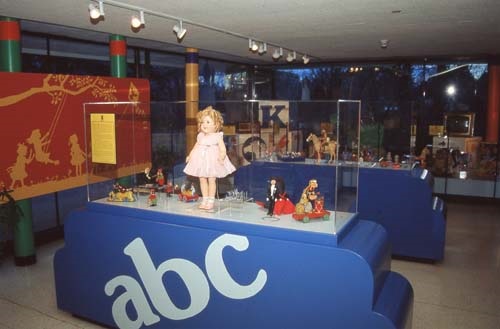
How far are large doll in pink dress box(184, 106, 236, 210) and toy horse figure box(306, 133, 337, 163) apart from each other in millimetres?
1041

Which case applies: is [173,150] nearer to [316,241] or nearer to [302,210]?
[302,210]

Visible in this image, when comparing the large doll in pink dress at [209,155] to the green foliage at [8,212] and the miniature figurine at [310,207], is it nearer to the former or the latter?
the miniature figurine at [310,207]

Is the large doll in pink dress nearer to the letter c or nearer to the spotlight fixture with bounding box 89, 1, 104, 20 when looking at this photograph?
the letter c

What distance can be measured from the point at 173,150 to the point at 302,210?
180cm

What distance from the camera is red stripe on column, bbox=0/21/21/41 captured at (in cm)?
502

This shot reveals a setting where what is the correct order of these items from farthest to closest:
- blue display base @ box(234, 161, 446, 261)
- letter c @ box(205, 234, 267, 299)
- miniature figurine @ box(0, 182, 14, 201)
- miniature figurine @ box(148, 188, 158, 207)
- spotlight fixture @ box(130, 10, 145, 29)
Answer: blue display base @ box(234, 161, 446, 261), miniature figurine @ box(0, 182, 14, 201), spotlight fixture @ box(130, 10, 145, 29), miniature figurine @ box(148, 188, 158, 207), letter c @ box(205, 234, 267, 299)

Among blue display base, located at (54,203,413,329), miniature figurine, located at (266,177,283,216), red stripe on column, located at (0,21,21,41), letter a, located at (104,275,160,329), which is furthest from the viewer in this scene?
red stripe on column, located at (0,21,21,41)

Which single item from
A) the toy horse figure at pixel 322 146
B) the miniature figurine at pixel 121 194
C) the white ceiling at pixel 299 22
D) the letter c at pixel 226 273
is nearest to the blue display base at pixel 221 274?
the letter c at pixel 226 273

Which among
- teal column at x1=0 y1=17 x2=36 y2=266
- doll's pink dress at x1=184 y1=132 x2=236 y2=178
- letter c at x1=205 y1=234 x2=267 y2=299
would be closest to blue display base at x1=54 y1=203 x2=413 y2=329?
letter c at x1=205 y1=234 x2=267 y2=299

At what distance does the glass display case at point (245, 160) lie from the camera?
3.47 m

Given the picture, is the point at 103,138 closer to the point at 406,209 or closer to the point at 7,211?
the point at 7,211

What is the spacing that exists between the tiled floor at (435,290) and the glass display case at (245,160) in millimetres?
1300

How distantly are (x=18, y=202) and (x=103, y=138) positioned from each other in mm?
1944

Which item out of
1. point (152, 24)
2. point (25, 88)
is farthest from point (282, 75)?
point (25, 88)
